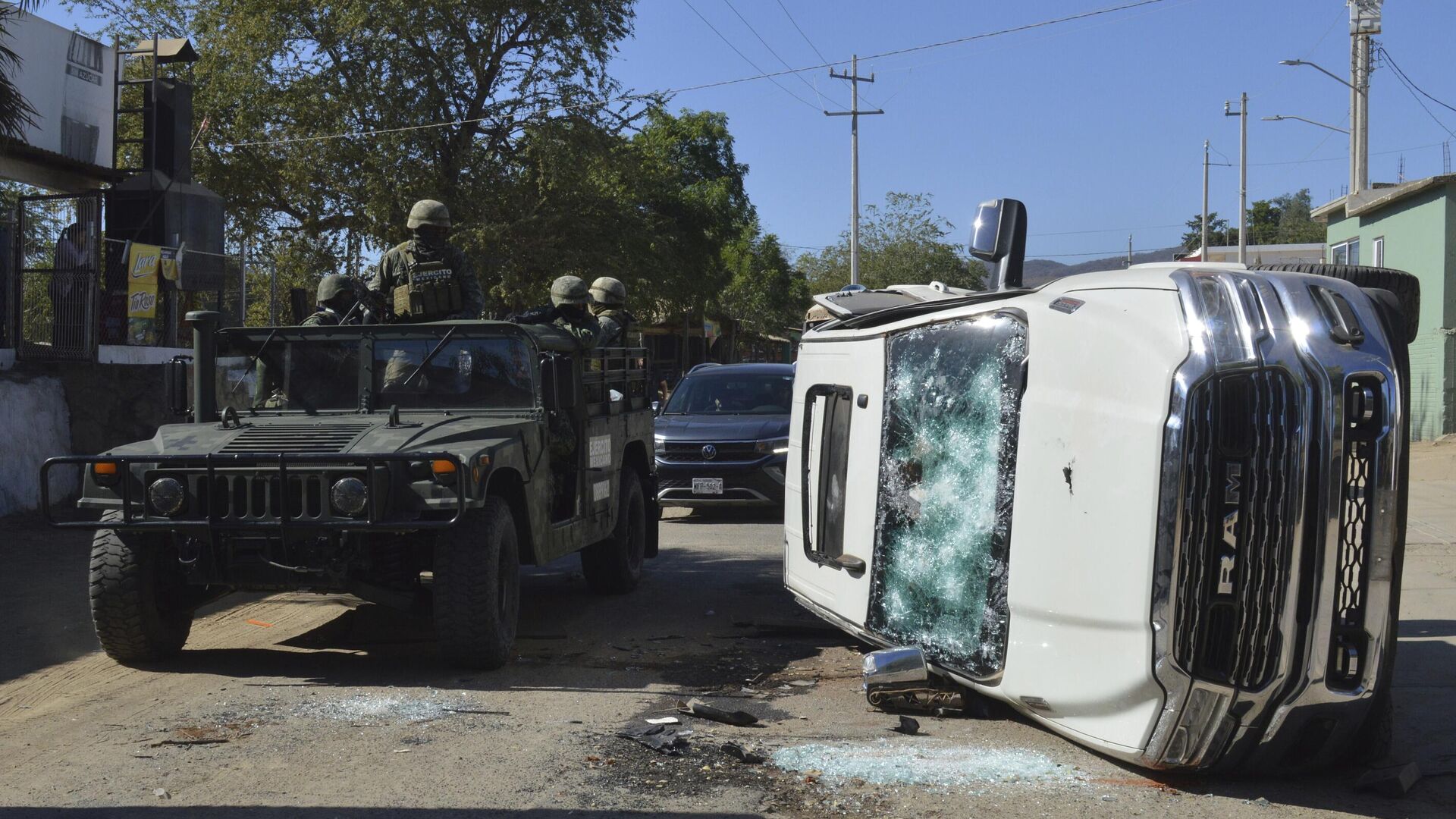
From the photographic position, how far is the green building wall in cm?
2239

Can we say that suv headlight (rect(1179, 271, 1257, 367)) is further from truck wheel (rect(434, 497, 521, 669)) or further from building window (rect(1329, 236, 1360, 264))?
building window (rect(1329, 236, 1360, 264))

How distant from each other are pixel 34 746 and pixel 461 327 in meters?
3.12

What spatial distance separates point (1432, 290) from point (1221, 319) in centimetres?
2246

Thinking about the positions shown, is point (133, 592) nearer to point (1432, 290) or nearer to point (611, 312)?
point (611, 312)

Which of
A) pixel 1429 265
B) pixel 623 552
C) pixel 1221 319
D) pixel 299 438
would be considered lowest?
pixel 623 552

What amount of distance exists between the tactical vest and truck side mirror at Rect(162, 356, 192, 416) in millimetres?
1241

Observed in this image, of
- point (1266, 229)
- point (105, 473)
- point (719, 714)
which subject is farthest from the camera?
point (1266, 229)

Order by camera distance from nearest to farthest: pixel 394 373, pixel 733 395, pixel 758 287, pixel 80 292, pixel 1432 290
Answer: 1. pixel 394 373
2. pixel 733 395
3. pixel 80 292
4. pixel 1432 290
5. pixel 758 287

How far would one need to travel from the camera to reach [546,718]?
557cm

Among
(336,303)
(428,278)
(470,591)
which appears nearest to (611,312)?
(428,278)

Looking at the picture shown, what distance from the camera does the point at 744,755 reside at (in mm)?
4902

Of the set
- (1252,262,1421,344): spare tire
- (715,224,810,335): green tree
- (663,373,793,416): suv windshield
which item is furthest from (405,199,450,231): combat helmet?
(715,224,810,335): green tree

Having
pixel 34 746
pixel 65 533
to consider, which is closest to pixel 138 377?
pixel 65 533

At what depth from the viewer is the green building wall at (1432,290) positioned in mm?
22391
